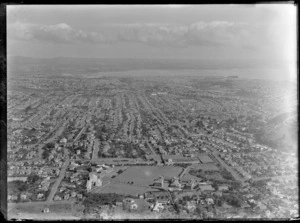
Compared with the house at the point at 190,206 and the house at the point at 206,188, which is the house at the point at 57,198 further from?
the house at the point at 206,188

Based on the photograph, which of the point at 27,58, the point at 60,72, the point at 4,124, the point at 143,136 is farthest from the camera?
the point at 143,136

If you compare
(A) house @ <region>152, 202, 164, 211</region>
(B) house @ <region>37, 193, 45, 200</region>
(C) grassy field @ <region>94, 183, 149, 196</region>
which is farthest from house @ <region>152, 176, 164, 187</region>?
(B) house @ <region>37, 193, 45, 200</region>

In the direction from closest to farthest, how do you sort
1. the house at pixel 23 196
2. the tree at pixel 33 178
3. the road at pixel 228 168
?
the house at pixel 23 196 < the tree at pixel 33 178 < the road at pixel 228 168

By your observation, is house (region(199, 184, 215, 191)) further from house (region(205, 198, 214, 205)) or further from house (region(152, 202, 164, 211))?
house (region(152, 202, 164, 211))

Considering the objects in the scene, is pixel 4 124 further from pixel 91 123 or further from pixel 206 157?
pixel 206 157

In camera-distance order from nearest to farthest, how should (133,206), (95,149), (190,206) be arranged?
1. (133,206)
2. (190,206)
3. (95,149)

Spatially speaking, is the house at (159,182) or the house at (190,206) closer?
the house at (190,206)

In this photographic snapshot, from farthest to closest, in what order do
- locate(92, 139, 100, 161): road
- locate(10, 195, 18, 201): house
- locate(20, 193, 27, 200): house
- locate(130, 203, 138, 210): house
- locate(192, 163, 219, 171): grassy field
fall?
locate(92, 139, 100, 161): road
locate(192, 163, 219, 171): grassy field
locate(20, 193, 27, 200): house
locate(130, 203, 138, 210): house
locate(10, 195, 18, 201): house

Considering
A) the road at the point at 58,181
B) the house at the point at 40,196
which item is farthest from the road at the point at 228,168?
the house at the point at 40,196

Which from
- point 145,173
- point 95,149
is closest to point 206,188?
point 145,173

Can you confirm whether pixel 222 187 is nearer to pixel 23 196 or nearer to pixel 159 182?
pixel 159 182

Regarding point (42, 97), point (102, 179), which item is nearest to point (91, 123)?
point (42, 97)
